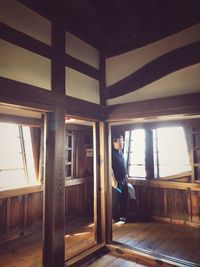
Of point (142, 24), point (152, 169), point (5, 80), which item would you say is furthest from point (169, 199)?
point (5, 80)

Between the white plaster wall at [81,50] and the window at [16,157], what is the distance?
6.60ft

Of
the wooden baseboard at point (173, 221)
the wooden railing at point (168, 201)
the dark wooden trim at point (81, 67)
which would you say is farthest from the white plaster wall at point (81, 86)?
the wooden baseboard at point (173, 221)

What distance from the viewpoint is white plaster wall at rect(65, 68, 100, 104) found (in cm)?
280

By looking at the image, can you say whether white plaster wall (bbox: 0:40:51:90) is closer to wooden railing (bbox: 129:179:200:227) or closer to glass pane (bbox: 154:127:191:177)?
glass pane (bbox: 154:127:191:177)

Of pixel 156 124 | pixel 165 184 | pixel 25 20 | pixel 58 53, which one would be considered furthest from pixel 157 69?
pixel 165 184

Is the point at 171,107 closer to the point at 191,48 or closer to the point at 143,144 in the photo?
the point at 191,48

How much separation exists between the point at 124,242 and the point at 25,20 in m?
3.49

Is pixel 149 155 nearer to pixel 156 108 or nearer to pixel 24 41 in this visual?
pixel 156 108

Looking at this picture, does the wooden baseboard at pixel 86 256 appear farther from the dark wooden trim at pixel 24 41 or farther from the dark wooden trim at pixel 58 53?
the dark wooden trim at pixel 24 41

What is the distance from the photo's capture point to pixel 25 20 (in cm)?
231

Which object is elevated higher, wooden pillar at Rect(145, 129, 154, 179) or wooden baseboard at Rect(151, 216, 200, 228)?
wooden pillar at Rect(145, 129, 154, 179)

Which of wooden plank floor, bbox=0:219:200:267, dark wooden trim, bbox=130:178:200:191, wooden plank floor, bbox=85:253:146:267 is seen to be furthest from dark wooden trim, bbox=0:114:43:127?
wooden plank floor, bbox=85:253:146:267

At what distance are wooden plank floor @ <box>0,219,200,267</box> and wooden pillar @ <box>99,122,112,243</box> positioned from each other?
30cm

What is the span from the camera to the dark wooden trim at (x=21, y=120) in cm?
370
